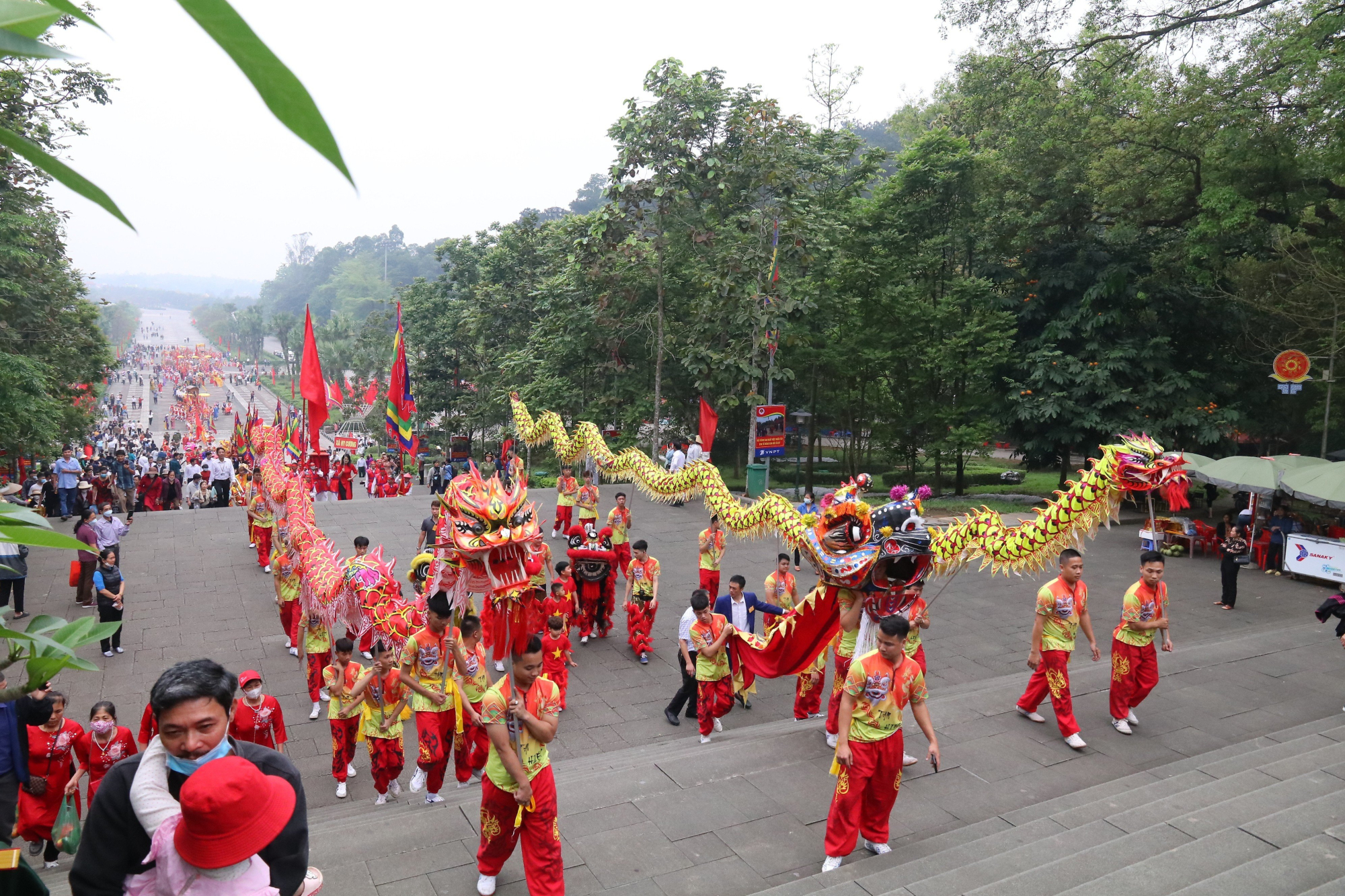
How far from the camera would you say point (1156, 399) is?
666 inches

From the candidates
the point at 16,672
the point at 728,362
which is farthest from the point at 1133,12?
the point at 16,672

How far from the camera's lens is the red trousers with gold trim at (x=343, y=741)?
599cm

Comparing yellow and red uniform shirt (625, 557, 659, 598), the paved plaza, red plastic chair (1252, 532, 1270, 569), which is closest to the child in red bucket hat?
the paved plaza

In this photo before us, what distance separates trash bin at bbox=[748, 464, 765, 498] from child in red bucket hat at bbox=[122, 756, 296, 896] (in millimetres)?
14136

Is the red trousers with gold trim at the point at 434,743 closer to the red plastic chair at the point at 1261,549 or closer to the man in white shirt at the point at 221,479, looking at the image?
the red plastic chair at the point at 1261,549

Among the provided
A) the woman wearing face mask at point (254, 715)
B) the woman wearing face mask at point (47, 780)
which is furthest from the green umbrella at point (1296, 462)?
the woman wearing face mask at point (47, 780)

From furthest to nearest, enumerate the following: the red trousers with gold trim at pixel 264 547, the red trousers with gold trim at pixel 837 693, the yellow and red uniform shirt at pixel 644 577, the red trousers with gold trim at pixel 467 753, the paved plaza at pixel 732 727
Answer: the red trousers with gold trim at pixel 264 547 < the yellow and red uniform shirt at pixel 644 577 < the red trousers with gold trim at pixel 837 693 < the red trousers with gold trim at pixel 467 753 < the paved plaza at pixel 732 727

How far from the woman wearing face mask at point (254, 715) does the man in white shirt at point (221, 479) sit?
13791 mm

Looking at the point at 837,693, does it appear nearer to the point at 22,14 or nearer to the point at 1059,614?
the point at 1059,614

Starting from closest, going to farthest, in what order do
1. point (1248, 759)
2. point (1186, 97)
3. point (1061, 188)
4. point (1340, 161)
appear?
point (1248, 759), point (1340, 161), point (1186, 97), point (1061, 188)

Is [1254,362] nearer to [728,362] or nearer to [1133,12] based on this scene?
[1133,12]

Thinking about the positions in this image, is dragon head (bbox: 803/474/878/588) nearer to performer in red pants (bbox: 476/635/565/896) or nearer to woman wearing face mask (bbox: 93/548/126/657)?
performer in red pants (bbox: 476/635/565/896)

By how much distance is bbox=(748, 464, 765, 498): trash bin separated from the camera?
1619 centimetres

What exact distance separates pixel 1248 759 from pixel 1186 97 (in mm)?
13511
